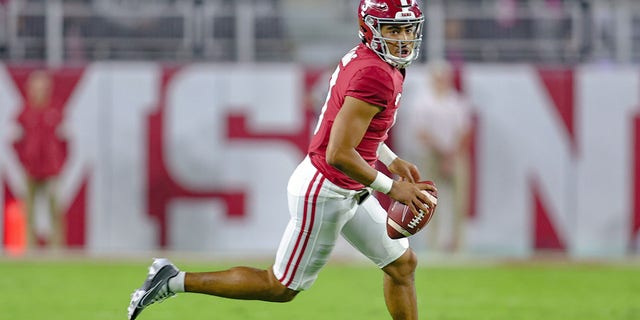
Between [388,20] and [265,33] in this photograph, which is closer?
[388,20]

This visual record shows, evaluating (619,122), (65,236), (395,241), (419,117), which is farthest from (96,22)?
(395,241)

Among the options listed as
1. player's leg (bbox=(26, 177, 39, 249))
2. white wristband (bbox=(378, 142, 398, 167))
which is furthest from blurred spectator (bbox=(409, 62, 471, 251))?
white wristband (bbox=(378, 142, 398, 167))

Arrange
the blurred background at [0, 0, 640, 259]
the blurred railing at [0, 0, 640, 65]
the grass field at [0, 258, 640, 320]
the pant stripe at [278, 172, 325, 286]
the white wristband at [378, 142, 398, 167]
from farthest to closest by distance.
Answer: the blurred railing at [0, 0, 640, 65], the blurred background at [0, 0, 640, 259], the grass field at [0, 258, 640, 320], the white wristband at [378, 142, 398, 167], the pant stripe at [278, 172, 325, 286]

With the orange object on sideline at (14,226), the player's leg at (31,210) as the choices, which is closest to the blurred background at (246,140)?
the orange object on sideline at (14,226)

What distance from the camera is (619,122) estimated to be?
42.4 ft

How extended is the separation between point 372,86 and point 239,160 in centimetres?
709

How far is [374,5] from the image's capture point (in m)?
6.11

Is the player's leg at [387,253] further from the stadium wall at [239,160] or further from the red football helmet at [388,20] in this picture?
the stadium wall at [239,160]

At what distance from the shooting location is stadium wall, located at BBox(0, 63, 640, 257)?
12.9 meters

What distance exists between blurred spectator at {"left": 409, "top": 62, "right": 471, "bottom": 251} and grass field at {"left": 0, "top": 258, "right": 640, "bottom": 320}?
109 cm

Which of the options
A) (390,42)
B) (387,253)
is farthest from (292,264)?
(390,42)

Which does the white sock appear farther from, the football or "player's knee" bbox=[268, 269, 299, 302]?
the football

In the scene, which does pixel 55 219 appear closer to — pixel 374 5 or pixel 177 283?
pixel 177 283

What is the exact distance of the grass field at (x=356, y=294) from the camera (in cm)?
839
